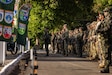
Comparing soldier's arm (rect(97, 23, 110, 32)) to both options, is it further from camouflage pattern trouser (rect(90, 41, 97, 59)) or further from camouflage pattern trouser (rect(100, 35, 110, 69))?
camouflage pattern trouser (rect(90, 41, 97, 59))

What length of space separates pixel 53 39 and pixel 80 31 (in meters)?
9.71

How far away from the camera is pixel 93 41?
86.1ft

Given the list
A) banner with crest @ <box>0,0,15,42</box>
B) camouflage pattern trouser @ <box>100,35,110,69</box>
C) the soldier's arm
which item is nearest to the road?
camouflage pattern trouser @ <box>100,35,110,69</box>

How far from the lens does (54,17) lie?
36.0 metres

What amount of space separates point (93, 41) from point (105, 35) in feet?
33.5

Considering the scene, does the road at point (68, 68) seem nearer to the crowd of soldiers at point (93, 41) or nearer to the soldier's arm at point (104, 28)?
→ the crowd of soldiers at point (93, 41)

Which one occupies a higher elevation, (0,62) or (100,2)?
(100,2)

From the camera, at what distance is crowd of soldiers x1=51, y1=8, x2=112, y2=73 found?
51.8 ft

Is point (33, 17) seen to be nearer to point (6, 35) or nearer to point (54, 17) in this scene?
point (54, 17)

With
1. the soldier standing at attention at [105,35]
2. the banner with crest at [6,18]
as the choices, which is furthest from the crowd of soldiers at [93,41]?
the banner with crest at [6,18]

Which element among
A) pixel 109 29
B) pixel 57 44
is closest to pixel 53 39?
pixel 57 44

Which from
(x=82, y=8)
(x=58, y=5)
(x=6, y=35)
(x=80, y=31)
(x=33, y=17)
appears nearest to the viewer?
(x=6, y=35)

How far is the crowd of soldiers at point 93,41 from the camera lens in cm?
1579

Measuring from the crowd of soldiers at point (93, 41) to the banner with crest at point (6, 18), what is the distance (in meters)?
2.99
